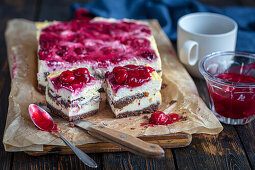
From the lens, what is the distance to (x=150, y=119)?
2947 millimetres

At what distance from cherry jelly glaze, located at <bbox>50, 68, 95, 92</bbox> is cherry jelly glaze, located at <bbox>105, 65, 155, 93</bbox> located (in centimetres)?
20

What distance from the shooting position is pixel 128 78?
2.95m

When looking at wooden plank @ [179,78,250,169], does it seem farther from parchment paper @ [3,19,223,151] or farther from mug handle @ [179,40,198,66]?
mug handle @ [179,40,198,66]

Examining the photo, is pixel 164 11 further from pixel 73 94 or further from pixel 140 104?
pixel 73 94

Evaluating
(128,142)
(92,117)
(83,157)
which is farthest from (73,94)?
(128,142)

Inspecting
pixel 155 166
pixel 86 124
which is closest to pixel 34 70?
pixel 86 124

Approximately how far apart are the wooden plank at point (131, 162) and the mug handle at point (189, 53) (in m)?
1.26

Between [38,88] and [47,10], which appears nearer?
[38,88]

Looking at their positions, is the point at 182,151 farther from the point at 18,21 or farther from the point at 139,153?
the point at 18,21

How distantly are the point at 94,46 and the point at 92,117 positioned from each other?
34.0 inches

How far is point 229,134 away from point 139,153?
0.95 metres

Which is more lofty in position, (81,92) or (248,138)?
Result: (81,92)

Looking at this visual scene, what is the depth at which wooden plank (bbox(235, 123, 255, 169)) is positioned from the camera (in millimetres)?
2761

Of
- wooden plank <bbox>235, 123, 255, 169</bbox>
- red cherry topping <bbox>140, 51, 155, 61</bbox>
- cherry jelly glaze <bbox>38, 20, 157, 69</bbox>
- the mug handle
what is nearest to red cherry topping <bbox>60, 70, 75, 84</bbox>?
cherry jelly glaze <bbox>38, 20, 157, 69</bbox>
